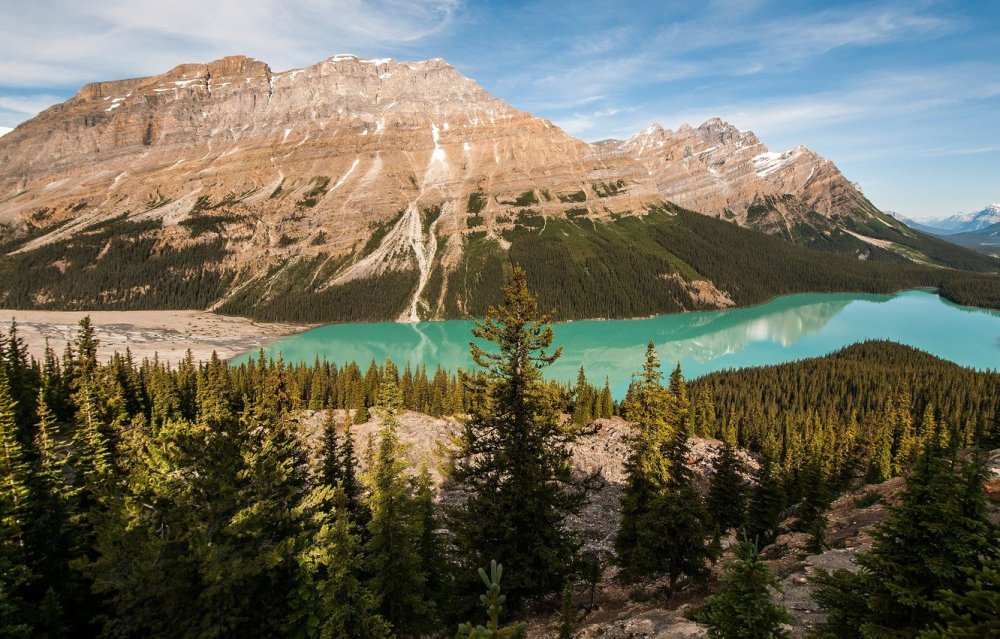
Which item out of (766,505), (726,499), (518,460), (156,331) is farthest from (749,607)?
(156,331)

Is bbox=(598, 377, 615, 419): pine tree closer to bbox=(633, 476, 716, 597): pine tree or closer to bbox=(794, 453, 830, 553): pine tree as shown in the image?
bbox=(794, 453, 830, 553): pine tree

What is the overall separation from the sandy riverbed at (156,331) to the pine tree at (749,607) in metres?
125

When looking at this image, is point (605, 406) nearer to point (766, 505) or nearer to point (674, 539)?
point (766, 505)

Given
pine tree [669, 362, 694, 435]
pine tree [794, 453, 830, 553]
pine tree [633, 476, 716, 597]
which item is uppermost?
pine tree [669, 362, 694, 435]

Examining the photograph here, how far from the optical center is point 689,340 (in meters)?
149

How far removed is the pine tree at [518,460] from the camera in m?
16.6

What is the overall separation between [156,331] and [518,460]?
559 ft

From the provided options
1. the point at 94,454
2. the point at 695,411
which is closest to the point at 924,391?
the point at 695,411

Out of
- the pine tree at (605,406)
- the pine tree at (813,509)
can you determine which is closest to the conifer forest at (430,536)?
the pine tree at (813,509)

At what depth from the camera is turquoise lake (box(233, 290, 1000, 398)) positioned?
12212cm

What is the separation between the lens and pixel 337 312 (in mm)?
184125

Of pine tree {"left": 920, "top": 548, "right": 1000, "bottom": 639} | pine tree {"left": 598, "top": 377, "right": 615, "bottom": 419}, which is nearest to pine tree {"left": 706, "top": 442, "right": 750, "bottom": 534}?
pine tree {"left": 920, "top": 548, "right": 1000, "bottom": 639}

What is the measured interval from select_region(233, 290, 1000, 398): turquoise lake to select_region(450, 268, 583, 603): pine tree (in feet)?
264

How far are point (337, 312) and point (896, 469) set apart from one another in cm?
17146
